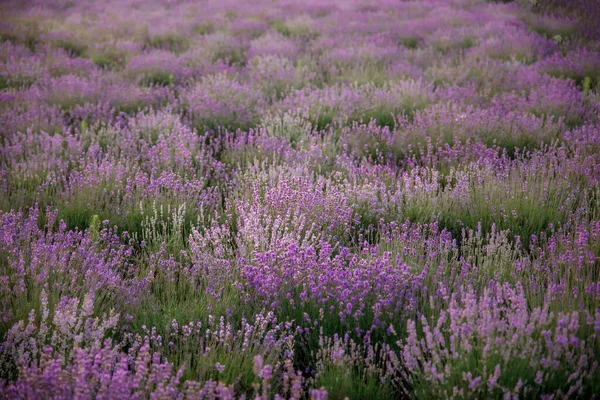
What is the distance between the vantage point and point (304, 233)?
330cm

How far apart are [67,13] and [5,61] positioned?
6894 millimetres

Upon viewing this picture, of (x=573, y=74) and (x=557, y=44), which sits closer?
(x=573, y=74)

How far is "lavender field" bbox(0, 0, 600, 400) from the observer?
6.34 ft

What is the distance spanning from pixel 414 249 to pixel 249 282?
3.26 feet

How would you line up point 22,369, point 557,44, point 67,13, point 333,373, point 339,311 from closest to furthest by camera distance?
point 22,369 < point 333,373 < point 339,311 < point 557,44 < point 67,13

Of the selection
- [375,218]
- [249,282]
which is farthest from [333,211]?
[249,282]

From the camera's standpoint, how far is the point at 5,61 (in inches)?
308

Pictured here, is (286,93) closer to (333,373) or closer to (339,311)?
(339,311)

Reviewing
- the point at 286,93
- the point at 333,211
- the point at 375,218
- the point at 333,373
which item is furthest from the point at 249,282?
the point at 286,93

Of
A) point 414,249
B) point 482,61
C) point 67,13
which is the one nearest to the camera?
point 414,249

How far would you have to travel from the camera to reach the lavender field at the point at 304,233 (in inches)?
76.0

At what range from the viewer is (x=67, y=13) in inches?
539

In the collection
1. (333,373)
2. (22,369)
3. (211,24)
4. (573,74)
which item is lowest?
(333,373)

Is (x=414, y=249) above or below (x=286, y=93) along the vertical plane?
below
